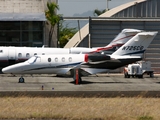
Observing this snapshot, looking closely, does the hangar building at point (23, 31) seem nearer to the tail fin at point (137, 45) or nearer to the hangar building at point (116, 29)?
the hangar building at point (116, 29)

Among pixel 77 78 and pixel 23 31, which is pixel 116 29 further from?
pixel 77 78

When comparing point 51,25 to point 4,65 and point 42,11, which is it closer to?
point 42,11

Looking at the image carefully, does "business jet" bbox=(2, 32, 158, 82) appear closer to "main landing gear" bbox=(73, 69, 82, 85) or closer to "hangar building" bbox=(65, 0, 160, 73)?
"main landing gear" bbox=(73, 69, 82, 85)

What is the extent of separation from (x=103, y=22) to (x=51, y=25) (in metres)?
6.08

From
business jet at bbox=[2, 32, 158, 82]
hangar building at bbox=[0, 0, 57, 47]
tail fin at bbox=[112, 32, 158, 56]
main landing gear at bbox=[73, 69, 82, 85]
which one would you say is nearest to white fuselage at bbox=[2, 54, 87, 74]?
business jet at bbox=[2, 32, 158, 82]

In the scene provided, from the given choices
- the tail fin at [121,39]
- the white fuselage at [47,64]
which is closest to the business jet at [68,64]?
the white fuselage at [47,64]

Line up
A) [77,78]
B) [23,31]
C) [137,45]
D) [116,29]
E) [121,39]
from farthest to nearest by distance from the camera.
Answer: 1. [23,31]
2. [116,29]
3. [121,39]
4. [137,45]
5. [77,78]

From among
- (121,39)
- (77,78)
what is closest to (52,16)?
(121,39)

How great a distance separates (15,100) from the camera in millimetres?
24812

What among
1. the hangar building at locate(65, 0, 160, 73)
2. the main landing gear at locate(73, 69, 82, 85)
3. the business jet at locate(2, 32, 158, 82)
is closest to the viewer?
the main landing gear at locate(73, 69, 82, 85)

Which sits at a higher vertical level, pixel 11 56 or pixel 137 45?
pixel 137 45

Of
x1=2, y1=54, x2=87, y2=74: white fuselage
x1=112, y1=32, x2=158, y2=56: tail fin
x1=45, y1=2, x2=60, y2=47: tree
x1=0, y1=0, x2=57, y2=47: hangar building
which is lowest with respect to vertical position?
x1=2, y1=54, x2=87, y2=74: white fuselage

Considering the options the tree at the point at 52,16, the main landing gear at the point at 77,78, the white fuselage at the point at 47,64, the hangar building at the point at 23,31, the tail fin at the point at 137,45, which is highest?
the tree at the point at 52,16

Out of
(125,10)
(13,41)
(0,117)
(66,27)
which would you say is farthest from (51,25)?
(66,27)
